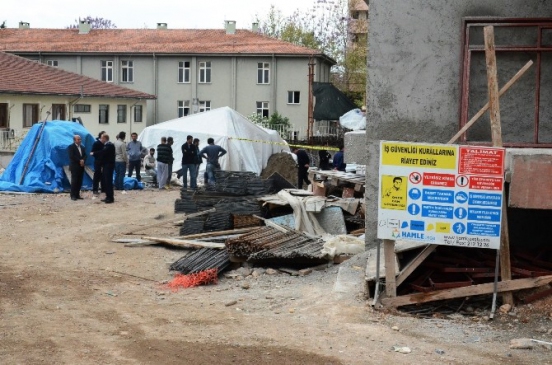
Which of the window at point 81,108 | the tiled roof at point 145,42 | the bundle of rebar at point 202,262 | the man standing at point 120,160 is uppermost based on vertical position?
the tiled roof at point 145,42

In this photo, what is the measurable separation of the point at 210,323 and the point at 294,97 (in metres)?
48.9

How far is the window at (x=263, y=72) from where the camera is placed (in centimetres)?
5878

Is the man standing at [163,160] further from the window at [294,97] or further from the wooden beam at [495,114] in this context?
the window at [294,97]

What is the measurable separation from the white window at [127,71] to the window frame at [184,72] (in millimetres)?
3264

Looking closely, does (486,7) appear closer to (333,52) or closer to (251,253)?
(251,253)

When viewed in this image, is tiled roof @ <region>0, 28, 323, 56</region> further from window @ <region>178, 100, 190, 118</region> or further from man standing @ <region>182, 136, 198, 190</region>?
man standing @ <region>182, 136, 198, 190</region>

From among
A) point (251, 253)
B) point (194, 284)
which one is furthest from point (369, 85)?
point (194, 284)

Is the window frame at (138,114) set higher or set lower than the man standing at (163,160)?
higher

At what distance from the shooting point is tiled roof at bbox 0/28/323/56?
58944mm

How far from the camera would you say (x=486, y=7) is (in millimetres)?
13125

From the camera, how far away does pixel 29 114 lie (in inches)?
1790

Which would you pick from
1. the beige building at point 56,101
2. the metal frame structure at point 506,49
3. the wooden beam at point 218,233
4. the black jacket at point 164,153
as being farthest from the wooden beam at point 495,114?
the beige building at point 56,101

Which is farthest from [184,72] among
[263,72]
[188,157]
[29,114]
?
[188,157]

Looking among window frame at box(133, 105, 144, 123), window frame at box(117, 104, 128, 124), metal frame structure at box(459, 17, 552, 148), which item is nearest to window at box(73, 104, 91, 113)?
window frame at box(117, 104, 128, 124)
